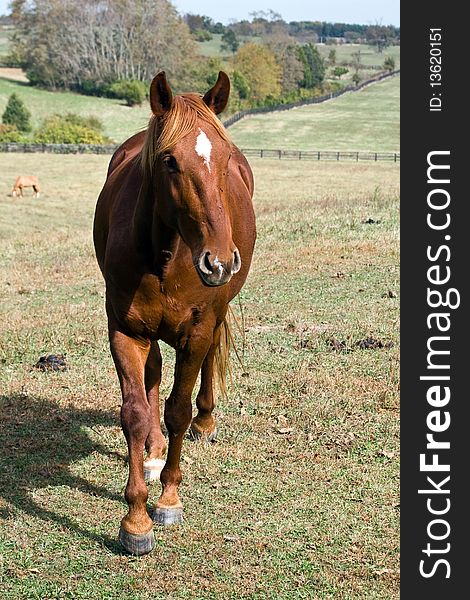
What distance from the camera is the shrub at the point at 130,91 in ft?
278

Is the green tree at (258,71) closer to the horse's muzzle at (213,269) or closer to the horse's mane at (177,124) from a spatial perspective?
the horse's mane at (177,124)

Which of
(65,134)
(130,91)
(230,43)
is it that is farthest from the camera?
(230,43)

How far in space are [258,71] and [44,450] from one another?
99.3 metres

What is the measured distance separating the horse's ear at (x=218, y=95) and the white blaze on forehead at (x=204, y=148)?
48 centimetres

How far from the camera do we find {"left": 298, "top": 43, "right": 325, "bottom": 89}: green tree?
11250 cm

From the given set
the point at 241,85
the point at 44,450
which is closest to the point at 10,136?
the point at 241,85

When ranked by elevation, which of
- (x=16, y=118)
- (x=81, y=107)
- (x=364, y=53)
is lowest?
(x=16, y=118)

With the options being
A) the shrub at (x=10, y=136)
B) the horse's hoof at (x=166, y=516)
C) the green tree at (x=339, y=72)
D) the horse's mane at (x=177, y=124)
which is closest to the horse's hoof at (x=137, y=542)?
the horse's hoof at (x=166, y=516)

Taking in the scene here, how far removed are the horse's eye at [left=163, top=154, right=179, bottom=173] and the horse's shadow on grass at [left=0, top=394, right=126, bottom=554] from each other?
227 cm

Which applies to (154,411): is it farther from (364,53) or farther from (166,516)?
(364,53)

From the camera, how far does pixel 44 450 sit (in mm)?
6465

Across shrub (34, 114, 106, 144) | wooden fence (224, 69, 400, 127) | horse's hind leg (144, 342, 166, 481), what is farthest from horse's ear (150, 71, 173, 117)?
wooden fence (224, 69, 400, 127)

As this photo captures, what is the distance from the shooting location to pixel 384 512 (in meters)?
5.38

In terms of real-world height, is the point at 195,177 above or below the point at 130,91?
below
